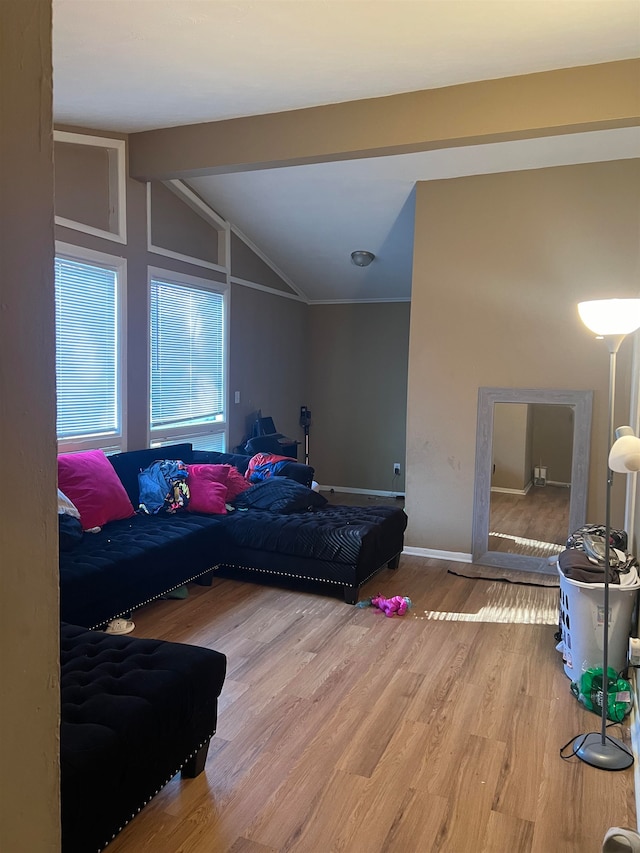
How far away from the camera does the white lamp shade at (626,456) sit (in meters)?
2.29

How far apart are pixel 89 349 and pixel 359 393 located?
3.58 meters

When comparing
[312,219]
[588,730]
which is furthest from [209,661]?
[312,219]

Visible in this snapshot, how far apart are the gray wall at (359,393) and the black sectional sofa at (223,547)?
8.17 ft

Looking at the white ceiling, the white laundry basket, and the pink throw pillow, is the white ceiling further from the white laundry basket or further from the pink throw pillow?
the white laundry basket

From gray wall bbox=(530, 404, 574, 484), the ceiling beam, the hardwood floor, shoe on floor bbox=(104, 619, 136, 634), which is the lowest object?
the hardwood floor

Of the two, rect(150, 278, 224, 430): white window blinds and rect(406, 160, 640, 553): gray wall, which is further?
rect(150, 278, 224, 430): white window blinds

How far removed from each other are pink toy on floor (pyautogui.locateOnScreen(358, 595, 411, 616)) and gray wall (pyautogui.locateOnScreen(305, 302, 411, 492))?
326 cm

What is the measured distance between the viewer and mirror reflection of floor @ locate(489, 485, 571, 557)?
4.66 metres

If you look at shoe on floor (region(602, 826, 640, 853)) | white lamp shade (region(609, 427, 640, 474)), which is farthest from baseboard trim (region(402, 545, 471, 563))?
shoe on floor (region(602, 826, 640, 853))

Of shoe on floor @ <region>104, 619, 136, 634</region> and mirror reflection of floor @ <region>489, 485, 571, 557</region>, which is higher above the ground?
mirror reflection of floor @ <region>489, 485, 571, 557</region>

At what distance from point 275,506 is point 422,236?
2316mm

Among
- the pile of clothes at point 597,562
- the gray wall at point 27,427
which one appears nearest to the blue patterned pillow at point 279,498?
the pile of clothes at point 597,562

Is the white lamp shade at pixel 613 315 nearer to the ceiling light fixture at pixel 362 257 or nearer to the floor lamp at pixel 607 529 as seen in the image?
the floor lamp at pixel 607 529

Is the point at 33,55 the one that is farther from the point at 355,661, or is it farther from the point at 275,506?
the point at 275,506
